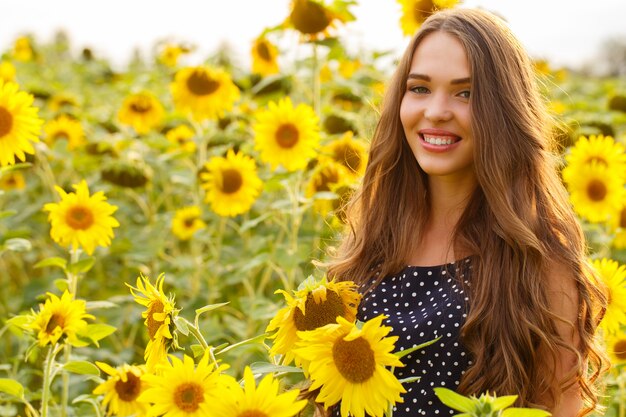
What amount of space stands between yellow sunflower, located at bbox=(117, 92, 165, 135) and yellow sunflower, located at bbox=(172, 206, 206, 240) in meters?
0.68

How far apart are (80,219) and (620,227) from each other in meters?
1.56

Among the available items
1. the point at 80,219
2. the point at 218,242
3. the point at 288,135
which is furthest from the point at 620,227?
the point at 80,219

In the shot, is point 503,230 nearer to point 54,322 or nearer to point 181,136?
point 54,322

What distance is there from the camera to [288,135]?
270cm

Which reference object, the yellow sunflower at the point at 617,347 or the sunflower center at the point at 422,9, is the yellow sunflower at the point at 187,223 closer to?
the sunflower center at the point at 422,9

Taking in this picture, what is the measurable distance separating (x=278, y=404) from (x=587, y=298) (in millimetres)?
884

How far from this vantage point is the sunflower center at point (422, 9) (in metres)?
2.53

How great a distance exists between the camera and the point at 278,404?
1.09 metres

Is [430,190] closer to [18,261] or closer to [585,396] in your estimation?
[585,396]

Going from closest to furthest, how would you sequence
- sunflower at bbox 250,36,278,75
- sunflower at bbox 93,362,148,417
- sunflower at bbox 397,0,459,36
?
sunflower at bbox 93,362,148,417, sunflower at bbox 397,0,459,36, sunflower at bbox 250,36,278,75

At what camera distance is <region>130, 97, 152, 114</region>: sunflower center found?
3.77m

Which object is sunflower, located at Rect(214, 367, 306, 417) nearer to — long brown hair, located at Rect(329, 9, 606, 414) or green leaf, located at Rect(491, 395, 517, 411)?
green leaf, located at Rect(491, 395, 517, 411)

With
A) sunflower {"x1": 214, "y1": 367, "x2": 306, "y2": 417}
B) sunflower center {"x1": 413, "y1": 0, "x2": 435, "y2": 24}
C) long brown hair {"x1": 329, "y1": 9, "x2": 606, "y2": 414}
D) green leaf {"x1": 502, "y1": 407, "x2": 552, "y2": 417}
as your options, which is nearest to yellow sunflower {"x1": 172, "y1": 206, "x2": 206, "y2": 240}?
sunflower center {"x1": 413, "y1": 0, "x2": 435, "y2": 24}

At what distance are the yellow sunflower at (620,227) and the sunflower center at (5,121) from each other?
1.68 metres
